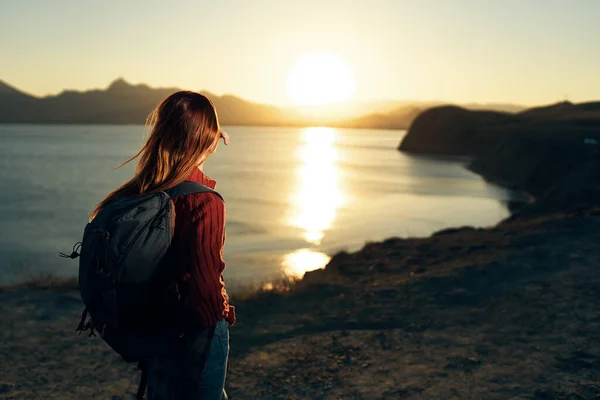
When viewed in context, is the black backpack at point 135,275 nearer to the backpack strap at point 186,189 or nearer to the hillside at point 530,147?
the backpack strap at point 186,189

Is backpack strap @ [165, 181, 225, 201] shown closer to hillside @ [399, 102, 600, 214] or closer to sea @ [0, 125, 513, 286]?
sea @ [0, 125, 513, 286]

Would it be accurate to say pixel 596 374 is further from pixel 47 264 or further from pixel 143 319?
pixel 47 264

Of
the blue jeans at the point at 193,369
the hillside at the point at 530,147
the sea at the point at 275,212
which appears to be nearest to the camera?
the blue jeans at the point at 193,369

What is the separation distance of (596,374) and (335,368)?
2.75 meters

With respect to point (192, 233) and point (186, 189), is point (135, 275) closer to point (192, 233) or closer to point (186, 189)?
point (192, 233)

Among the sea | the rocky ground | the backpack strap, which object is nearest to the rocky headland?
the rocky ground

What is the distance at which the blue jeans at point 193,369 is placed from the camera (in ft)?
8.24

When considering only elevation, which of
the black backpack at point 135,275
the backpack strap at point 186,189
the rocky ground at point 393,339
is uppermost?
the backpack strap at point 186,189

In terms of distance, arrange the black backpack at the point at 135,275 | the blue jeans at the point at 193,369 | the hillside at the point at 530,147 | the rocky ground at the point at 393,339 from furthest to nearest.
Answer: the hillside at the point at 530,147 → the rocky ground at the point at 393,339 → the blue jeans at the point at 193,369 → the black backpack at the point at 135,275

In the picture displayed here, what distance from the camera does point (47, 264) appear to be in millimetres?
19078

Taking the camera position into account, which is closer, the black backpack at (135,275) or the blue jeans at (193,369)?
the black backpack at (135,275)

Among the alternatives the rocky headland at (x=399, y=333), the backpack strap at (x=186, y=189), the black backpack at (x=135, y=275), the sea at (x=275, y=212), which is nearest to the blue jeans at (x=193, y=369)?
the black backpack at (x=135, y=275)

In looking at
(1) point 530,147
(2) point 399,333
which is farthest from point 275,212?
(1) point 530,147

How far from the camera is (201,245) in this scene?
2.33 meters
